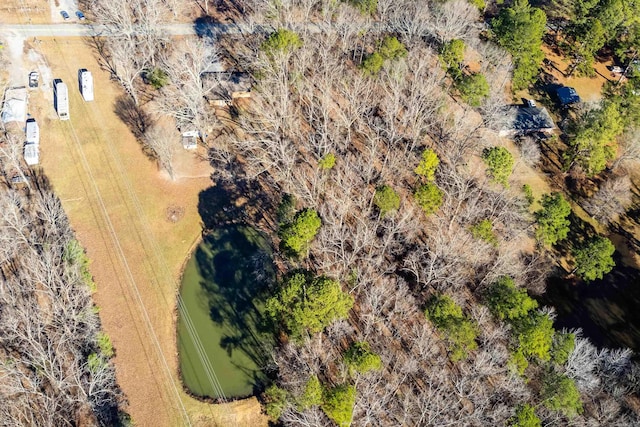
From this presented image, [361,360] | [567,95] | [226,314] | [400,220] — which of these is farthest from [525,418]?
[567,95]

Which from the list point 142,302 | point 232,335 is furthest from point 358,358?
point 142,302

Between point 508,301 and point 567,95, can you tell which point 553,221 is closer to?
point 508,301

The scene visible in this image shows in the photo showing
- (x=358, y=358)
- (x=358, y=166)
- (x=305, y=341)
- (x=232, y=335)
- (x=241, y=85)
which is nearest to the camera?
(x=358, y=358)

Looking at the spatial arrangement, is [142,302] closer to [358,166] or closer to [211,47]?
[358,166]

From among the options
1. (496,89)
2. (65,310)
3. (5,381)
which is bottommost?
(5,381)

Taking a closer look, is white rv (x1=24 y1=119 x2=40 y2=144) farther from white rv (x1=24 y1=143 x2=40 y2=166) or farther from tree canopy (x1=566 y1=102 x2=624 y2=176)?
tree canopy (x1=566 y1=102 x2=624 y2=176)
